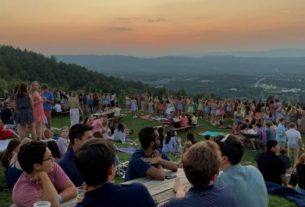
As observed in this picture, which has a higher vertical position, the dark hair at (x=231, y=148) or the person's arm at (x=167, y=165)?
the dark hair at (x=231, y=148)

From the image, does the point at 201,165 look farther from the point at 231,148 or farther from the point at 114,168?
the point at 231,148

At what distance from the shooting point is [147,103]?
1035 inches

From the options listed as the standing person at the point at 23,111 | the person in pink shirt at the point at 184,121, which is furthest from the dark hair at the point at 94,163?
the person in pink shirt at the point at 184,121

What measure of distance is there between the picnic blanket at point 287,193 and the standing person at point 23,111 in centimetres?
570

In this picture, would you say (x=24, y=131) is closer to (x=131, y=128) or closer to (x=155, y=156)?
(x=155, y=156)

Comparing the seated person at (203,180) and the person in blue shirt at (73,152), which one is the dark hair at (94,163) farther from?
the person in blue shirt at (73,152)

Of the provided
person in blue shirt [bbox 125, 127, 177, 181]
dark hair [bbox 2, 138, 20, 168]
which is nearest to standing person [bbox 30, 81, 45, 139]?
dark hair [bbox 2, 138, 20, 168]

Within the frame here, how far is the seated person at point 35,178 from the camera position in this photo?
153 inches

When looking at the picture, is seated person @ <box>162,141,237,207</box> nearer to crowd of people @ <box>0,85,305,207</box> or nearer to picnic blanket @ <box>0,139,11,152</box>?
crowd of people @ <box>0,85,305,207</box>

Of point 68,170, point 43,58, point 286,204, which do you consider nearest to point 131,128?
point 286,204

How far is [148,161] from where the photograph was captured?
5133 millimetres

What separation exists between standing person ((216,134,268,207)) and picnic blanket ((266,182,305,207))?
2.92 m

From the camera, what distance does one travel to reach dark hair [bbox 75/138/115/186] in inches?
109

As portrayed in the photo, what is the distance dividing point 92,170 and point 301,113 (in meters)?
18.8
